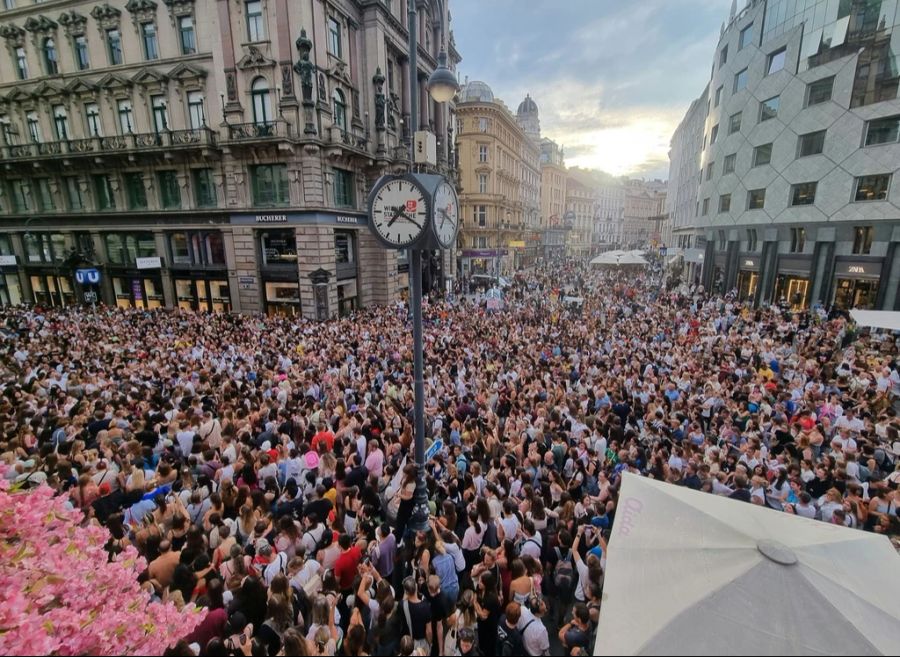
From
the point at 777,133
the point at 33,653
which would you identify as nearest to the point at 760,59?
the point at 777,133

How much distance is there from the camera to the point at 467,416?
10.8m

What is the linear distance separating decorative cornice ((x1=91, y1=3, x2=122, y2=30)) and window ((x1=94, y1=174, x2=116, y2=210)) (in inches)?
364

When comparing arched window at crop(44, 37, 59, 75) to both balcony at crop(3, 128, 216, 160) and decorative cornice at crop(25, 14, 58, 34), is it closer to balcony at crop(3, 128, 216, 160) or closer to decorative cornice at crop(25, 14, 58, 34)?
decorative cornice at crop(25, 14, 58, 34)

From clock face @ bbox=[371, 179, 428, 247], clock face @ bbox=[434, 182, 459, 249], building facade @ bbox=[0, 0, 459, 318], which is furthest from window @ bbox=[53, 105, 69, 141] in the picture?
clock face @ bbox=[434, 182, 459, 249]

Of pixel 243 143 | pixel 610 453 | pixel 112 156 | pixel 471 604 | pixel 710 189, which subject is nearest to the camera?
pixel 471 604

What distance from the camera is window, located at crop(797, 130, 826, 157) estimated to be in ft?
81.6

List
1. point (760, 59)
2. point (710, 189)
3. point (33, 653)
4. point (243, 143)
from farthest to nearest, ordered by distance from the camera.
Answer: point (710, 189) → point (760, 59) → point (243, 143) → point (33, 653)

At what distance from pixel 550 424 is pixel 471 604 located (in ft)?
18.4

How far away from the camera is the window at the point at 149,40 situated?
83.8 feet

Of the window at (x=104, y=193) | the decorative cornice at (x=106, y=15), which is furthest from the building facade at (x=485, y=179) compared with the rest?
the window at (x=104, y=193)

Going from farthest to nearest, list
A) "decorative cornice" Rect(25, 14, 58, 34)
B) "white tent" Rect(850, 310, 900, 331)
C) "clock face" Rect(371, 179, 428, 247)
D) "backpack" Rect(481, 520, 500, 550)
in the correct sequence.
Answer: "decorative cornice" Rect(25, 14, 58, 34)
"white tent" Rect(850, 310, 900, 331)
"backpack" Rect(481, 520, 500, 550)
"clock face" Rect(371, 179, 428, 247)

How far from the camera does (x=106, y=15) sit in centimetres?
2592

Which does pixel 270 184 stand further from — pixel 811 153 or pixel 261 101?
pixel 811 153

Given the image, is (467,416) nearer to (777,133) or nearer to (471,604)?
(471,604)
